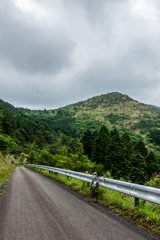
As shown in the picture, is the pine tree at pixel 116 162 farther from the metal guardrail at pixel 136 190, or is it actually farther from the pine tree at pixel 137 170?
the metal guardrail at pixel 136 190

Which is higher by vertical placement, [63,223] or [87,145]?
[87,145]

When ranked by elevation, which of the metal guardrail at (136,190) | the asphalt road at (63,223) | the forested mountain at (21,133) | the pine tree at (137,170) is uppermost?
the forested mountain at (21,133)

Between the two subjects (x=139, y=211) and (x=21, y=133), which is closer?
(x=139, y=211)

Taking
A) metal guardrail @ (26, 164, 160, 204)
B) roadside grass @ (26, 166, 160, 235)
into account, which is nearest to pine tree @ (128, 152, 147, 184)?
metal guardrail @ (26, 164, 160, 204)

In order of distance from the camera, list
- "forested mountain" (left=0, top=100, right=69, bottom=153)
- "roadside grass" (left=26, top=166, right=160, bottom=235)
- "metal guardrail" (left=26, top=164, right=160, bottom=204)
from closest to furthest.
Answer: "roadside grass" (left=26, top=166, right=160, bottom=235) → "metal guardrail" (left=26, top=164, right=160, bottom=204) → "forested mountain" (left=0, top=100, right=69, bottom=153)

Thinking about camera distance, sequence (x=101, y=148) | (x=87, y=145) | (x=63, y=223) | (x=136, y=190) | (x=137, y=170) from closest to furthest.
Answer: (x=63, y=223) < (x=136, y=190) < (x=137, y=170) < (x=101, y=148) < (x=87, y=145)

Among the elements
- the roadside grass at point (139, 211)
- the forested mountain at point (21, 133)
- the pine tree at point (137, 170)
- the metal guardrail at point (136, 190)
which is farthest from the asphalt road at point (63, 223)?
the forested mountain at point (21, 133)

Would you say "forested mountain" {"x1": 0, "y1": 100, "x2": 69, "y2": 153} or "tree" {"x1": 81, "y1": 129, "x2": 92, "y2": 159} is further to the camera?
"forested mountain" {"x1": 0, "y1": 100, "x2": 69, "y2": 153}

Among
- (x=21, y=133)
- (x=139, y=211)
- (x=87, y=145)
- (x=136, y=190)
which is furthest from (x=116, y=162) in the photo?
(x=21, y=133)

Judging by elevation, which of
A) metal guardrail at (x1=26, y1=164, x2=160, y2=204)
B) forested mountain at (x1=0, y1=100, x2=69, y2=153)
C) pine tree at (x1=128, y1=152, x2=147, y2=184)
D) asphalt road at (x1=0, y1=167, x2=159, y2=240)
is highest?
forested mountain at (x1=0, y1=100, x2=69, y2=153)

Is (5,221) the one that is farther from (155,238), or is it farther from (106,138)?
(106,138)

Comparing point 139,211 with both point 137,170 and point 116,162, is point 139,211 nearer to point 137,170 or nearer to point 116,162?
point 137,170

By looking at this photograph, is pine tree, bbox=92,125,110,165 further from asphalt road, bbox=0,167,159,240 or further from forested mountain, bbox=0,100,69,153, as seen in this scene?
forested mountain, bbox=0,100,69,153

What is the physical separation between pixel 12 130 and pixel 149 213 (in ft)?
329
